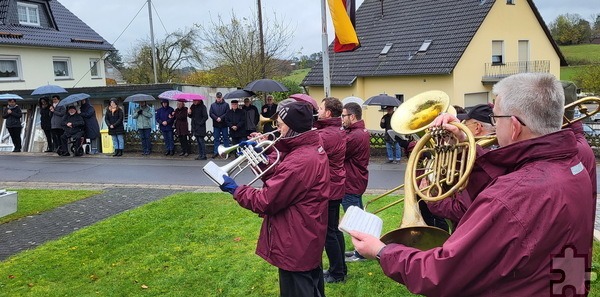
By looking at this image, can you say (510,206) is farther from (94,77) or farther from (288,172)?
(94,77)

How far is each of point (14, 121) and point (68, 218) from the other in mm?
11131

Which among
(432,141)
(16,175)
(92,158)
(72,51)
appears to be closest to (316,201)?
(432,141)

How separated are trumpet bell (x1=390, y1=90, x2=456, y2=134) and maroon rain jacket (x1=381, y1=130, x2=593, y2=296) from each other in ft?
3.64

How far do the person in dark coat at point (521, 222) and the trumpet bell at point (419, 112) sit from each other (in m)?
1.00

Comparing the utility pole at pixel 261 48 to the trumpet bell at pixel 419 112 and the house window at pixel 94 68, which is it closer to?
the house window at pixel 94 68

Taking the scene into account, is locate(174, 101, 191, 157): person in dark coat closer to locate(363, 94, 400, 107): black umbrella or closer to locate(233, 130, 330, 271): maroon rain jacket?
locate(363, 94, 400, 107): black umbrella

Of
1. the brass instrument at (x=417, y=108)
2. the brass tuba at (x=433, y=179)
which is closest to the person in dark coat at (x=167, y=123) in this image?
the brass instrument at (x=417, y=108)

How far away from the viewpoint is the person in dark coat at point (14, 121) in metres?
17.1

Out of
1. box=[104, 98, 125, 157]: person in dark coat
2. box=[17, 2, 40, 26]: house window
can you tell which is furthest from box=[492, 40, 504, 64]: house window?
box=[17, 2, 40, 26]: house window

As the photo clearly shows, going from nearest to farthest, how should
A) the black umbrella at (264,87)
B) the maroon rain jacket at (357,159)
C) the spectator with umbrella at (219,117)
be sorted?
the maroon rain jacket at (357,159) → the black umbrella at (264,87) → the spectator with umbrella at (219,117)

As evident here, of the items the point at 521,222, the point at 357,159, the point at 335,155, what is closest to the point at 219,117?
the point at 357,159

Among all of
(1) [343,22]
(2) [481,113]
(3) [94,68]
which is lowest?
(2) [481,113]

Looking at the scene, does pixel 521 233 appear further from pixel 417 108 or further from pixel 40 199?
pixel 40 199

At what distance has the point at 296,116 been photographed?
3832 mm
